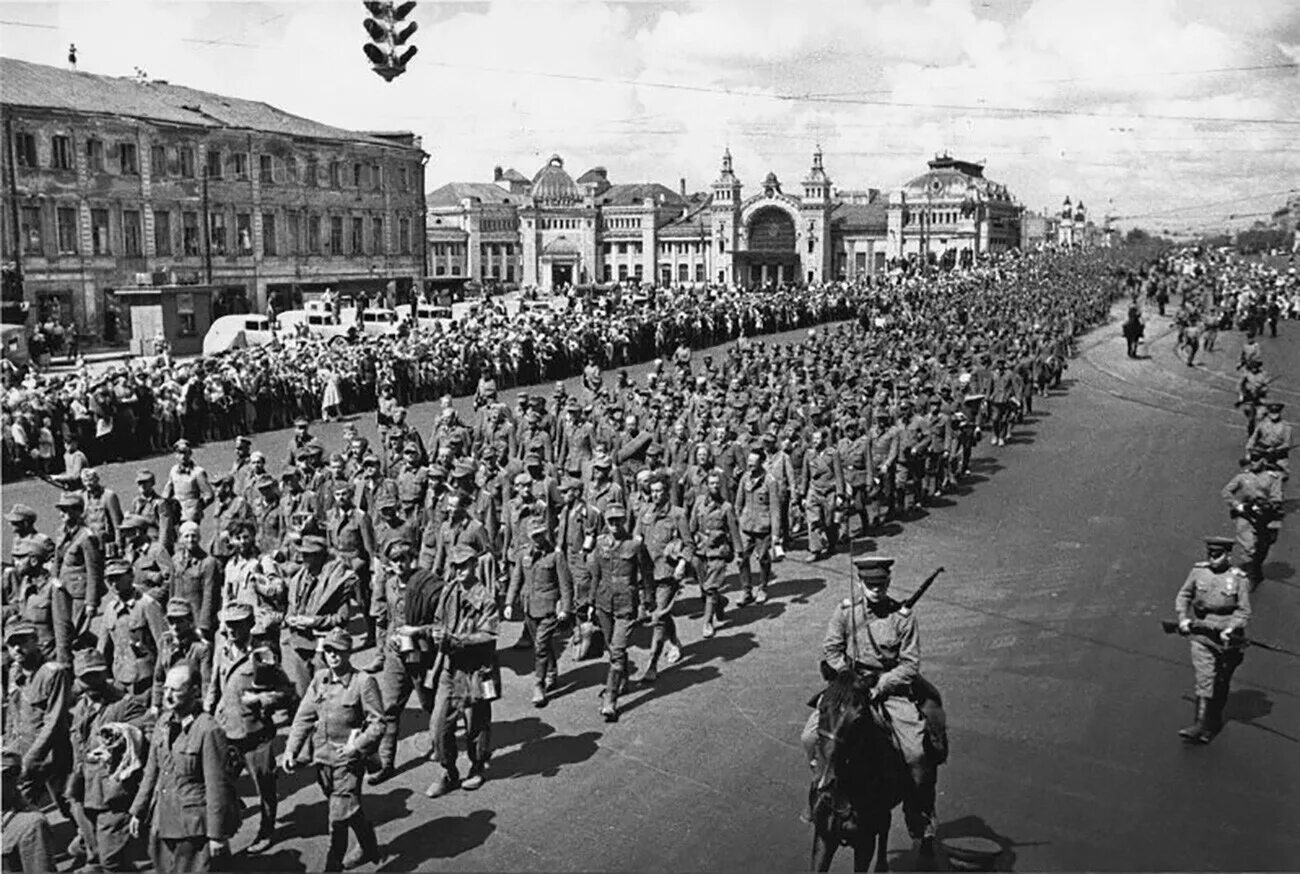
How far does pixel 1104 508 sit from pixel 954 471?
98.8 inches

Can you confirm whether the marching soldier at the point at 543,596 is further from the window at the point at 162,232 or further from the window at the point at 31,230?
the window at the point at 162,232

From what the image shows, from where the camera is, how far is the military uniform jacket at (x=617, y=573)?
30.7ft

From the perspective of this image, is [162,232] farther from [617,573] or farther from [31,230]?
[617,573]

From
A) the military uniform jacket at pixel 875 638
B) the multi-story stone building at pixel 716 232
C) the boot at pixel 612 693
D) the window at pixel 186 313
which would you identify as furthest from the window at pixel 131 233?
the multi-story stone building at pixel 716 232

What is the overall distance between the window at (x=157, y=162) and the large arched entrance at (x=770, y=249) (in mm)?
81771

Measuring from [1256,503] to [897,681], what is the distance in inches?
270

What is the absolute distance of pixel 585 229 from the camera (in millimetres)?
120062

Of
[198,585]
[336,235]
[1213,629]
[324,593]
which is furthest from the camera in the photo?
[336,235]

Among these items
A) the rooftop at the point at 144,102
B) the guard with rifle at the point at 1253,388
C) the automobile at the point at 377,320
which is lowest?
the guard with rifle at the point at 1253,388

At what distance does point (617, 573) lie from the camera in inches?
369

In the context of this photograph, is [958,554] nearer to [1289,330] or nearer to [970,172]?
[1289,330]

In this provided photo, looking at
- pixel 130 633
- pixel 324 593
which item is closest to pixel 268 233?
pixel 324 593

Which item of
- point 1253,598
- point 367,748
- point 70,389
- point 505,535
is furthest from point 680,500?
Answer: point 70,389

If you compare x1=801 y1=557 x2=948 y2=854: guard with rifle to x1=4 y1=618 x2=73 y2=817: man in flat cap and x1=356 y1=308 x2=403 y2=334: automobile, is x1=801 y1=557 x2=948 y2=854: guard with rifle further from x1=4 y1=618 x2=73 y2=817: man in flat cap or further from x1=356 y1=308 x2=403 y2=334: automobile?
x1=356 y1=308 x2=403 y2=334: automobile
